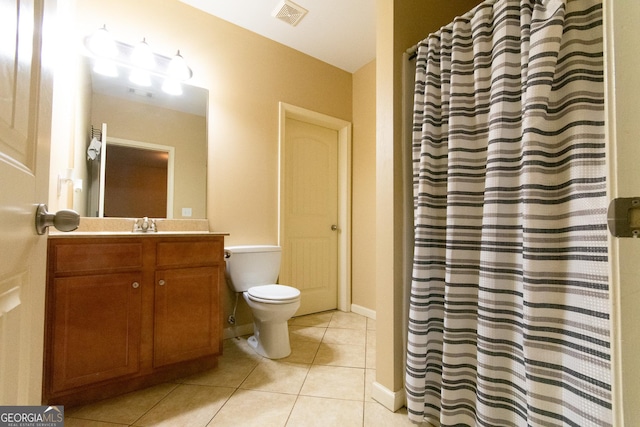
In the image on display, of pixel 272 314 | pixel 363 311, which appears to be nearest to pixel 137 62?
pixel 272 314

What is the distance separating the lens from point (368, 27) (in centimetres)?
225

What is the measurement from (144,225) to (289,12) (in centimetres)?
191

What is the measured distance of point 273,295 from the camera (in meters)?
1.79

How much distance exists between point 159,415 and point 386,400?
1.08 metres

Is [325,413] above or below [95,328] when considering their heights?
below

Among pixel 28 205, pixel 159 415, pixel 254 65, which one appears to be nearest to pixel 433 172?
pixel 28 205

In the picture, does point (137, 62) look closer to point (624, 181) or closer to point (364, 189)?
point (364, 189)

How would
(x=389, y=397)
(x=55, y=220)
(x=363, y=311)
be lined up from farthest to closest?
(x=363, y=311) → (x=389, y=397) → (x=55, y=220)

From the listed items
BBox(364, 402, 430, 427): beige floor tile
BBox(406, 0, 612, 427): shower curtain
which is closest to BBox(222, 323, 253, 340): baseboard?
BBox(364, 402, 430, 427): beige floor tile

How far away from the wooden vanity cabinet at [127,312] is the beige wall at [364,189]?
146cm

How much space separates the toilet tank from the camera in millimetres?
1998

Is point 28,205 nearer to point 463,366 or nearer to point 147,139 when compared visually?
point 463,366

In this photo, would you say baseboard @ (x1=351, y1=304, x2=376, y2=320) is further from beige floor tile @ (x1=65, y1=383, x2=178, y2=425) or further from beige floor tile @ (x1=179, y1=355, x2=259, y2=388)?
beige floor tile @ (x1=65, y1=383, x2=178, y2=425)

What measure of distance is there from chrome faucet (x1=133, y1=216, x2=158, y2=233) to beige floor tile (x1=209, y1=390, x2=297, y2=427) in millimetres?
1167
